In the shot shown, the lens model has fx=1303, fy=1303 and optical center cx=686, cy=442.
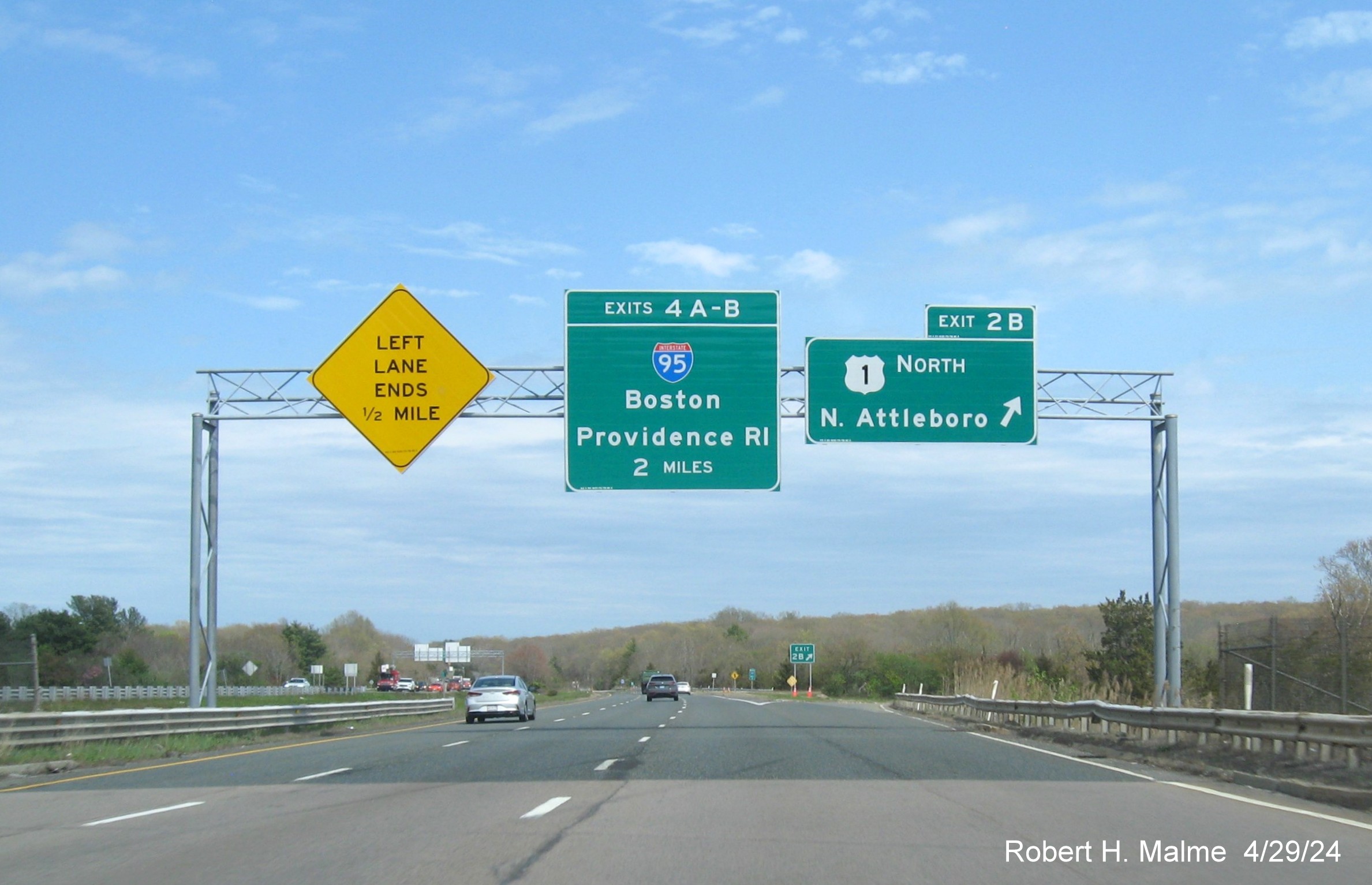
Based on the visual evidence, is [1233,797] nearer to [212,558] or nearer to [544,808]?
[544,808]

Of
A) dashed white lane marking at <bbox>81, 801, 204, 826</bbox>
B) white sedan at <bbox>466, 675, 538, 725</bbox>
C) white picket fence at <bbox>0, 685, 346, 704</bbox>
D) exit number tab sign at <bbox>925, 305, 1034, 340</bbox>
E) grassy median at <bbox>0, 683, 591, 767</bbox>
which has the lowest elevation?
white picket fence at <bbox>0, 685, 346, 704</bbox>

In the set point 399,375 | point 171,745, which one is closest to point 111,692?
point 171,745

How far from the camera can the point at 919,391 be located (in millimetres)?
26641

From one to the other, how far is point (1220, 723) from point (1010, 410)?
31.6 feet

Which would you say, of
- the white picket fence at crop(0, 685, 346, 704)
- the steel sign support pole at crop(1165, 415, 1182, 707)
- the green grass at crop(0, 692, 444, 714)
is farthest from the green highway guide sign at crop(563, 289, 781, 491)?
the white picket fence at crop(0, 685, 346, 704)

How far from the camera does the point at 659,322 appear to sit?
26859mm

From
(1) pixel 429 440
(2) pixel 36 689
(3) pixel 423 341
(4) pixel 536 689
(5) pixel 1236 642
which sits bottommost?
(4) pixel 536 689

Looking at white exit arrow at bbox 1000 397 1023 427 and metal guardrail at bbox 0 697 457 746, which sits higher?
white exit arrow at bbox 1000 397 1023 427

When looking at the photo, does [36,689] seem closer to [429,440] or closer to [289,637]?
[429,440]

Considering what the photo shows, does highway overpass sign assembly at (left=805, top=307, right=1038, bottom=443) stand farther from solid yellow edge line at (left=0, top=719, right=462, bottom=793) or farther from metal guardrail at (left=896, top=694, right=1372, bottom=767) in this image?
solid yellow edge line at (left=0, top=719, right=462, bottom=793)

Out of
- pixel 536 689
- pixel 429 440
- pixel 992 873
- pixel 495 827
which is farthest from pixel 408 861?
pixel 536 689

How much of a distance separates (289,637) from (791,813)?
5914 inches

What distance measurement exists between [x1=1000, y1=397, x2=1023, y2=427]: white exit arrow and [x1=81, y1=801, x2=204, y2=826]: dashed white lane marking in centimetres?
1793

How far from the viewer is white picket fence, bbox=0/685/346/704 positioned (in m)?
61.4
